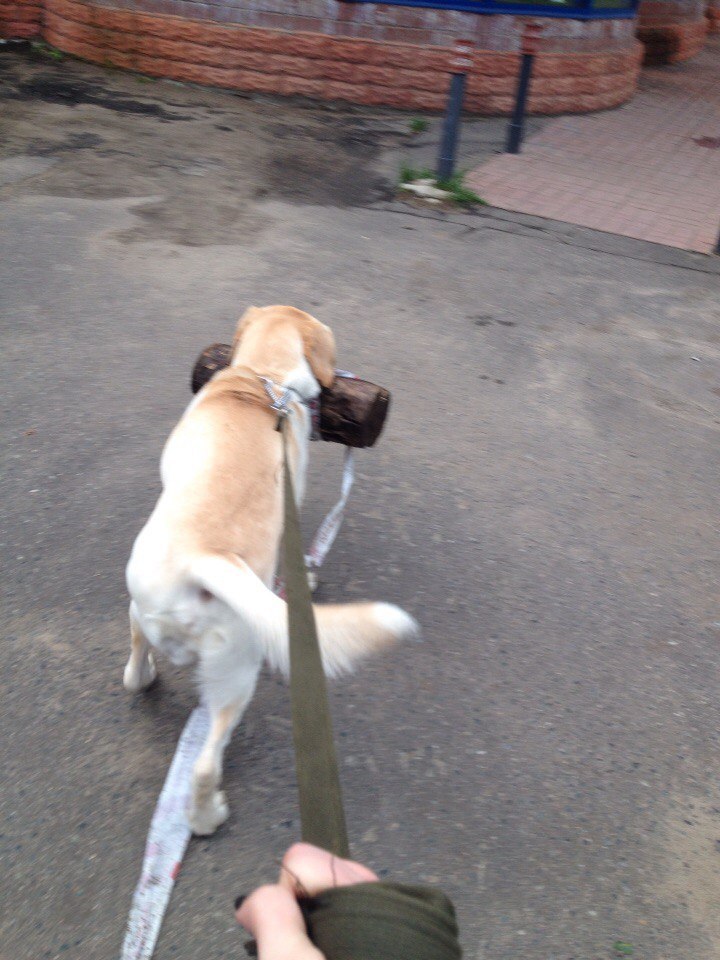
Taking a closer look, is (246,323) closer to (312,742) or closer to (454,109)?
(312,742)

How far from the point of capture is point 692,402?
18.4ft

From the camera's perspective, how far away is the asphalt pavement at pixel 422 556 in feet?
8.62

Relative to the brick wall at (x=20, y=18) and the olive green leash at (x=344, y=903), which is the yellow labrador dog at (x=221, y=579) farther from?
the brick wall at (x=20, y=18)

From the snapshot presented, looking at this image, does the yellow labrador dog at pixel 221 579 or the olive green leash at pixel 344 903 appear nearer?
the olive green leash at pixel 344 903

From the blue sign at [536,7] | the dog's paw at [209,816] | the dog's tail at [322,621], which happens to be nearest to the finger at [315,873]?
the dog's tail at [322,621]

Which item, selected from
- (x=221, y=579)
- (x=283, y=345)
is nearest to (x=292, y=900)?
(x=221, y=579)

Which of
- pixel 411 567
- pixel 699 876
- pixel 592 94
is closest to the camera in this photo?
pixel 699 876

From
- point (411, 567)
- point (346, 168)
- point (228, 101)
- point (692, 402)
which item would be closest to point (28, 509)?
point (411, 567)

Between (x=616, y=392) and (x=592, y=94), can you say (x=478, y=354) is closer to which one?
(x=616, y=392)

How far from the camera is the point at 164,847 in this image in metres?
2.58

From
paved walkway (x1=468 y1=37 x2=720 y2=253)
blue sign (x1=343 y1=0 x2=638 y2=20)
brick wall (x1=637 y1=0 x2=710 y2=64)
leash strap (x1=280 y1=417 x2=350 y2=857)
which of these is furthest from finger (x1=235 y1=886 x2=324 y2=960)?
brick wall (x1=637 y1=0 x2=710 y2=64)

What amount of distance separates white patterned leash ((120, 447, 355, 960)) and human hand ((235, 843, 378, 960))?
138 centimetres

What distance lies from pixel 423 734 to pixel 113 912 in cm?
116

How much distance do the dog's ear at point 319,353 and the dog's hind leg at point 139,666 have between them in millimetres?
1174
